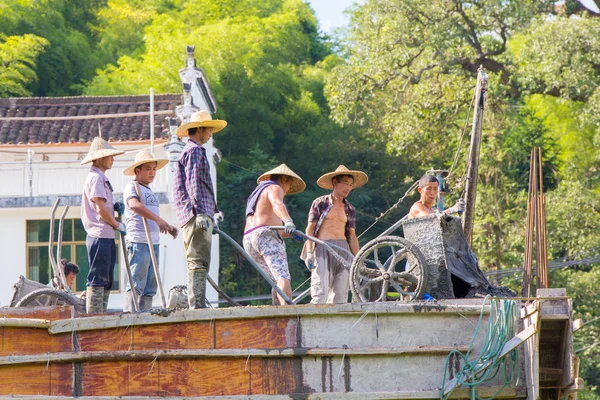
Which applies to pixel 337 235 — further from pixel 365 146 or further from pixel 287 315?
pixel 365 146

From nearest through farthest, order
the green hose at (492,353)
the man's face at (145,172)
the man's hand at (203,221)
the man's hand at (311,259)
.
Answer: the green hose at (492,353) < the man's hand at (203,221) < the man's face at (145,172) < the man's hand at (311,259)

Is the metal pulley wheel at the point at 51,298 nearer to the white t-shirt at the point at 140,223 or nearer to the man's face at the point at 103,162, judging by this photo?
the white t-shirt at the point at 140,223

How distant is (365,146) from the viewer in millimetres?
27562

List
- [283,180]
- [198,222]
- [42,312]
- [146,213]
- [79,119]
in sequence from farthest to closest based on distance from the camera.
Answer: [79,119] → [283,180] → [146,213] → [198,222] → [42,312]

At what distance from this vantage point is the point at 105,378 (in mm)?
7992

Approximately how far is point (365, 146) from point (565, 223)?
8465mm

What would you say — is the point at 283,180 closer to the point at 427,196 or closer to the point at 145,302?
the point at 427,196

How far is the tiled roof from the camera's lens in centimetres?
1914

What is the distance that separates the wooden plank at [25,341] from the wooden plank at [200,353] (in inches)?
3.1

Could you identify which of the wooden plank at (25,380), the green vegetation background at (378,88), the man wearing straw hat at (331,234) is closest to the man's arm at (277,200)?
the man wearing straw hat at (331,234)

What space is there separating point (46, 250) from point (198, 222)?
397 inches

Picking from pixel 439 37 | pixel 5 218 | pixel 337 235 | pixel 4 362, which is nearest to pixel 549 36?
pixel 439 37

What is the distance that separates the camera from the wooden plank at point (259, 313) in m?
7.79

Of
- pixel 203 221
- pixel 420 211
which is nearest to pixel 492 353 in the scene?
pixel 420 211
